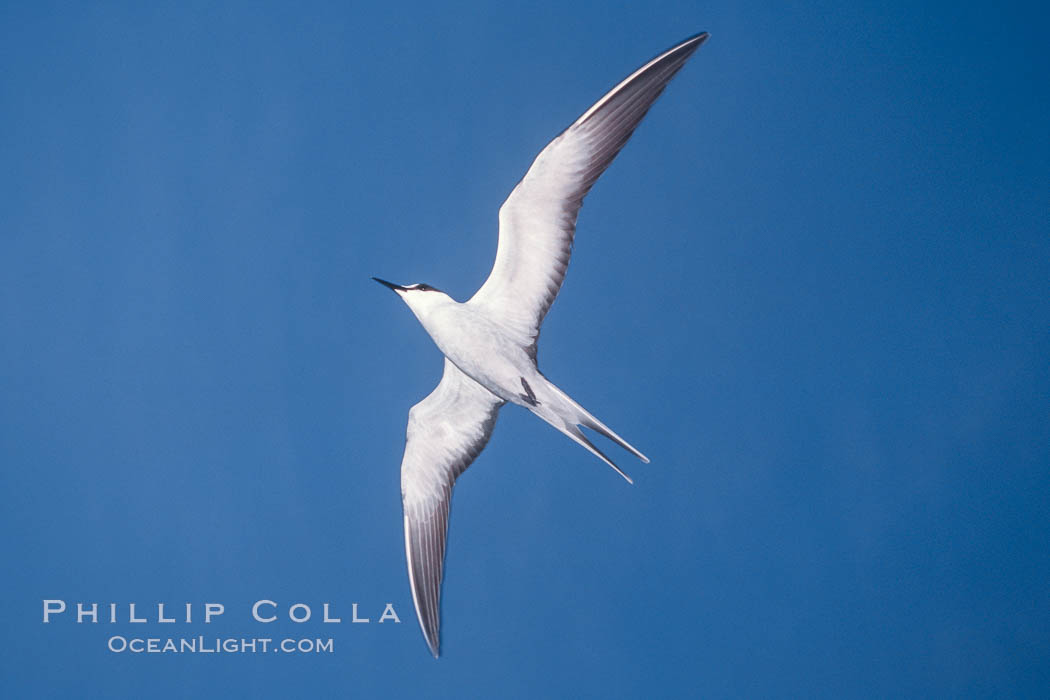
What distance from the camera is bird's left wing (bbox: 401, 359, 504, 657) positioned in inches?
86.7

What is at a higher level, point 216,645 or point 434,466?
point 434,466

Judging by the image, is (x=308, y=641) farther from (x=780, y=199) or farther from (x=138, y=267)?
(x=780, y=199)

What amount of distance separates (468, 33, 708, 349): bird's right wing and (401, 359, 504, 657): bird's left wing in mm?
251

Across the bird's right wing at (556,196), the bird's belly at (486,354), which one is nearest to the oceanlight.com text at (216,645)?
the bird's belly at (486,354)

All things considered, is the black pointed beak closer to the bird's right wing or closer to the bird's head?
the bird's head

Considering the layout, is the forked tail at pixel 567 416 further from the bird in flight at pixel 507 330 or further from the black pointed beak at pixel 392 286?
the black pointed beak at pixel 392 286

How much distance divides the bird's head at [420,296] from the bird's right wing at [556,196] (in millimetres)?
82

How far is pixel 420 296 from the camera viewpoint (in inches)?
82.6

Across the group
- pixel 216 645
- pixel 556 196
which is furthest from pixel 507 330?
pixel 216 645

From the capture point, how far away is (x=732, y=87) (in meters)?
2.37

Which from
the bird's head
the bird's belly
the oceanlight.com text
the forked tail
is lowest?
the oceanlight.com text

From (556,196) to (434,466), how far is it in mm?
760

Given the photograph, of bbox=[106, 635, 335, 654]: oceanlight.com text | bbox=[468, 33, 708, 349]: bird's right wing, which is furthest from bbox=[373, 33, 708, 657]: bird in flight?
bbox=[106, 635, 335, 654]: oceanlight.com text

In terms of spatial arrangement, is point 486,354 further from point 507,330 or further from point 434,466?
point 434,466
